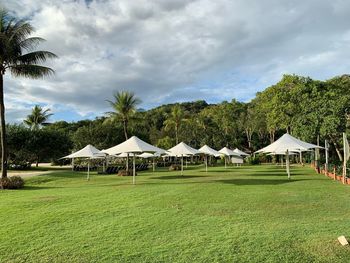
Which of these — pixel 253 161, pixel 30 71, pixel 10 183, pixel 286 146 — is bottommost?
pixel 10 183

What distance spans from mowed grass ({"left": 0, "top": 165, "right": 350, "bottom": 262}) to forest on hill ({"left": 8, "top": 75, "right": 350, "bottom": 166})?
47.3 feet

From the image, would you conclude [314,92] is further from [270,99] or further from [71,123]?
[71,123]

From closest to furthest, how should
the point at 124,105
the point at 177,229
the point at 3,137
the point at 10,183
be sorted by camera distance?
the point at 177,229 → the point at 10,183 → the point at 3,137 → the point at 124,105

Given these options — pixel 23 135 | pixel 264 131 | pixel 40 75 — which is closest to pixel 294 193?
pixel 40 75

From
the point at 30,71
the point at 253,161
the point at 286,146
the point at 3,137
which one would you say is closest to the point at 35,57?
the point at 30,71

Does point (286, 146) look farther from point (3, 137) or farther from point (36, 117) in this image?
point (36, 117)

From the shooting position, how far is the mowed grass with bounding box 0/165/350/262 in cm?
621

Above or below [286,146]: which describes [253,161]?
below

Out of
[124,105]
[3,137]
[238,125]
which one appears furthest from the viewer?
[238,125]

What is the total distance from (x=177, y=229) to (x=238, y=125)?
5758 cm

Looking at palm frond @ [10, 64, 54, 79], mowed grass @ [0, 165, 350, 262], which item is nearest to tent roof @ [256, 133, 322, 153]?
mowed grass @ [0, 165, 350, 262]

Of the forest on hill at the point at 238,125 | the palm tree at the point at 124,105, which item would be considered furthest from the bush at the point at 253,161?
the palm tree at the point at 124,105

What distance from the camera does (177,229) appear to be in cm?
812

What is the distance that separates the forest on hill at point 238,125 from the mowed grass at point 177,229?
47.3ft
